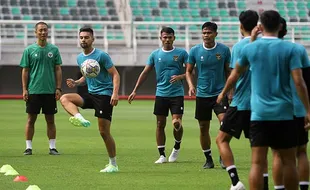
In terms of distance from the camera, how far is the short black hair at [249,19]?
11.2 meters

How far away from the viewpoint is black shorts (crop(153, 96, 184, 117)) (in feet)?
51.7

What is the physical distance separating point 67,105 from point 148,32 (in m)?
24.1

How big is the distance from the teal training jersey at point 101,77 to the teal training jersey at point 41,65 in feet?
9.43

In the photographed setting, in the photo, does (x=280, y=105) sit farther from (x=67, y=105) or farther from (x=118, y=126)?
(x=118, y=126)

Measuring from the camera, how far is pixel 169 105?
15844 millimetres

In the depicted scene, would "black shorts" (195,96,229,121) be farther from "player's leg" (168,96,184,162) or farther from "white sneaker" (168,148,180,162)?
"white sneaker" (168,148,180,162)

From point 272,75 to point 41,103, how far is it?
8.23 meters

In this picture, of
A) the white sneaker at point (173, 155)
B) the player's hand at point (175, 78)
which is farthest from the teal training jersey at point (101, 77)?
the white sneaker at point (173, 155)

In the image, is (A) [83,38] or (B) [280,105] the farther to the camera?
(A) [83,38]

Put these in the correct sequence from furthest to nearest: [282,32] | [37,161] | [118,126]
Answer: [118,126] → [37,161] → [282,32]

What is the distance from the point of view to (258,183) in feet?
32.4

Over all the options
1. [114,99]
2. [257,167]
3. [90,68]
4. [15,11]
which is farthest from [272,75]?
[15,11]

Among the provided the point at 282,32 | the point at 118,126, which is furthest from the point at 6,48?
the point at 282,32

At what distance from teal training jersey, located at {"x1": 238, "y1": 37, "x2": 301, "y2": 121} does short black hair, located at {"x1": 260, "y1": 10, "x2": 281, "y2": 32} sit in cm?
10
